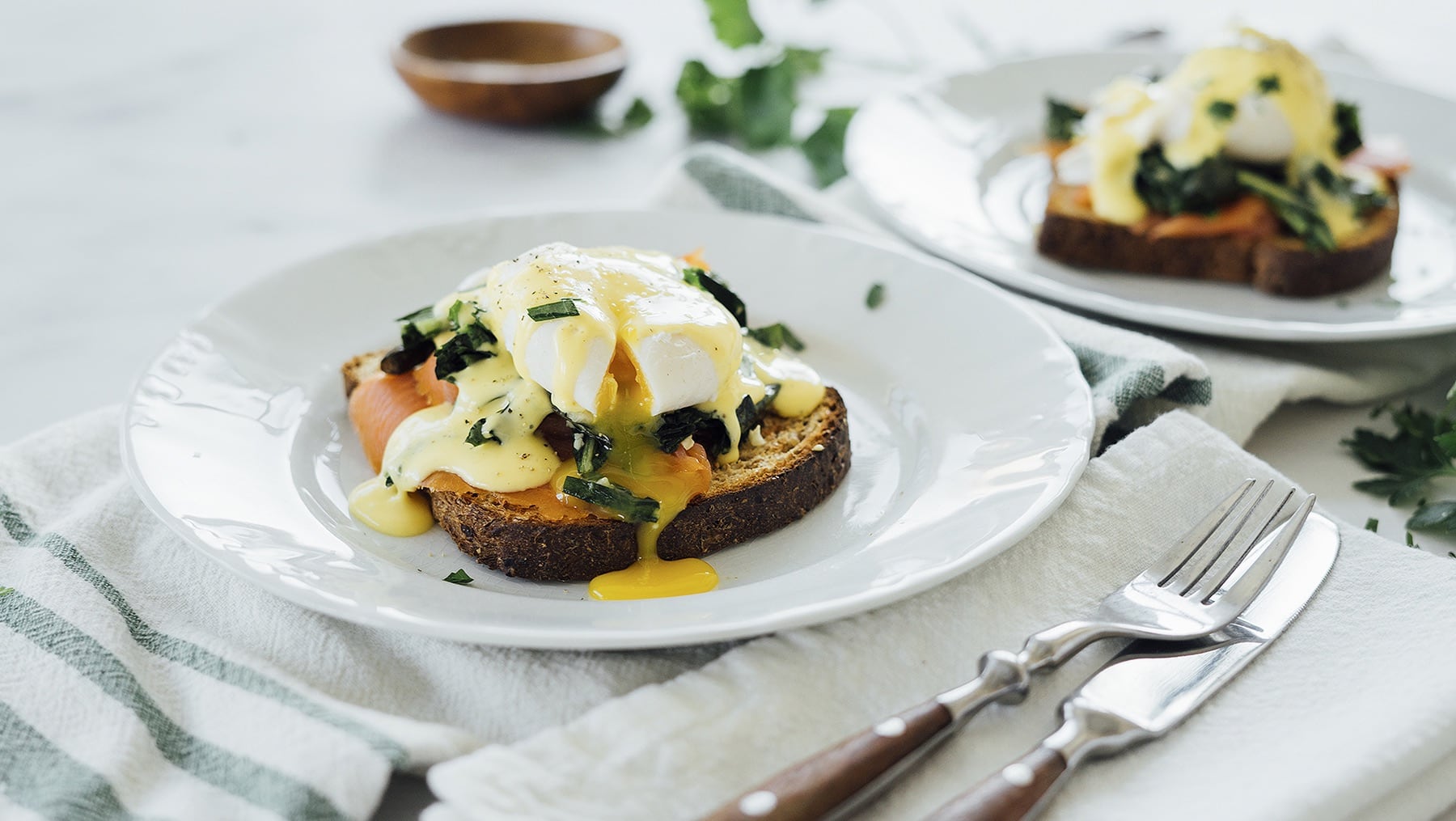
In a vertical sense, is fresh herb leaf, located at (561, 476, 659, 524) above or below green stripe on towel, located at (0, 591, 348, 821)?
above

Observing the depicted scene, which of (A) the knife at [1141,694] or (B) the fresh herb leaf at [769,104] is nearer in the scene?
(A) the knife at [1141,694]

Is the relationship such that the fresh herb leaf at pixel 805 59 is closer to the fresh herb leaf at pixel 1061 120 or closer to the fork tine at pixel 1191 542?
the fresh herb leaf at pixel 1061 120

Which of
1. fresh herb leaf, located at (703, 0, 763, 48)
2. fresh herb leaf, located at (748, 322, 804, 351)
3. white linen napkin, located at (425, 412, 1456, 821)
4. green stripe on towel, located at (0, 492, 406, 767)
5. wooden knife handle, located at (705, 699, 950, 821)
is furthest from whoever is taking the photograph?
fresh herb leaf, located at (703, 0, 763, 48)

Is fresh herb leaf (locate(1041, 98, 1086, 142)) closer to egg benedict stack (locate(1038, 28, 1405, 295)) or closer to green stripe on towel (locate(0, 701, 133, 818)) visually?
egg benedict stack (locate(1038, 28, 1405, 295))

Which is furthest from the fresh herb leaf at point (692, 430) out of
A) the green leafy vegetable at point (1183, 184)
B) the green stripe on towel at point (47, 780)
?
the green leafy vegetable at point (1183, 184)

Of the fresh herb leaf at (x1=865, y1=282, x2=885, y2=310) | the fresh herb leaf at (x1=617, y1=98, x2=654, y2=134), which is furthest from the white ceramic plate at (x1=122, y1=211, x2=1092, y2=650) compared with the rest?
the fresh herb leaf at (x1=617, y1=98, x2=654, y2=134)

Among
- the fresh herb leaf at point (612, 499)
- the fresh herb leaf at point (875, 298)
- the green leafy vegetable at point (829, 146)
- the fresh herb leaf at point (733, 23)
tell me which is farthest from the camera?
the fresh herb leaf at point (733, 23)
